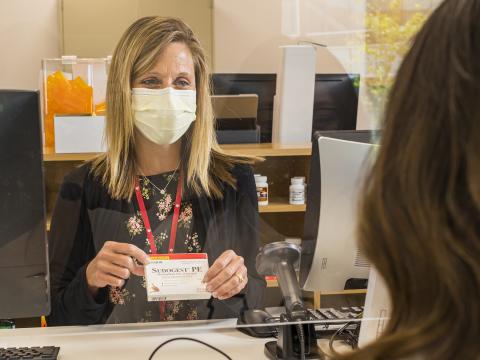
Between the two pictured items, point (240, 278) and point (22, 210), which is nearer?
point (22, 210)

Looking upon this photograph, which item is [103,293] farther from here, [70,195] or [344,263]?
[344,263]

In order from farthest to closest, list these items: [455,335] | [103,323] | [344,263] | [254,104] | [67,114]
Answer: [254,104]
[67,114]
[103,323]
[344,263]
[455,335]

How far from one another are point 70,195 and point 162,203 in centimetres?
28

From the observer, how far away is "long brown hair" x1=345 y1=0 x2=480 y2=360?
0.60m

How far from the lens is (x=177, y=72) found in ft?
6.35

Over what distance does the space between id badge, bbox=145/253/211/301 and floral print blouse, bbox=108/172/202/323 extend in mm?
122

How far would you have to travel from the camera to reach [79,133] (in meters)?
2.06

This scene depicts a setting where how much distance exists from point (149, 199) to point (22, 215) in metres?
0.59

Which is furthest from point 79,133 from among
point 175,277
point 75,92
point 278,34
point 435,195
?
point 435,195

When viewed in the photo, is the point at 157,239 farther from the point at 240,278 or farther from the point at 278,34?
the point at 278,34

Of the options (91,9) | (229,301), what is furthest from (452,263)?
(91,9)

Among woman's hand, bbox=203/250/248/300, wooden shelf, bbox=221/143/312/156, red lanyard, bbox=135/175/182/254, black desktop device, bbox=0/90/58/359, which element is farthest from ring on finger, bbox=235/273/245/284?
black desktop device, bbox=0/90/58/359

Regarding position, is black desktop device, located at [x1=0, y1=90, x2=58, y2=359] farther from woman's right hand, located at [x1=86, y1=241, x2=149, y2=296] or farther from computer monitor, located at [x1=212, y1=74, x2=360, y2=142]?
computer monitor, located at [x1=212, y1=74, x2=360, y2=142]

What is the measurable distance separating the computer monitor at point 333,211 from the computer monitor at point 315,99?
0.65 metres
